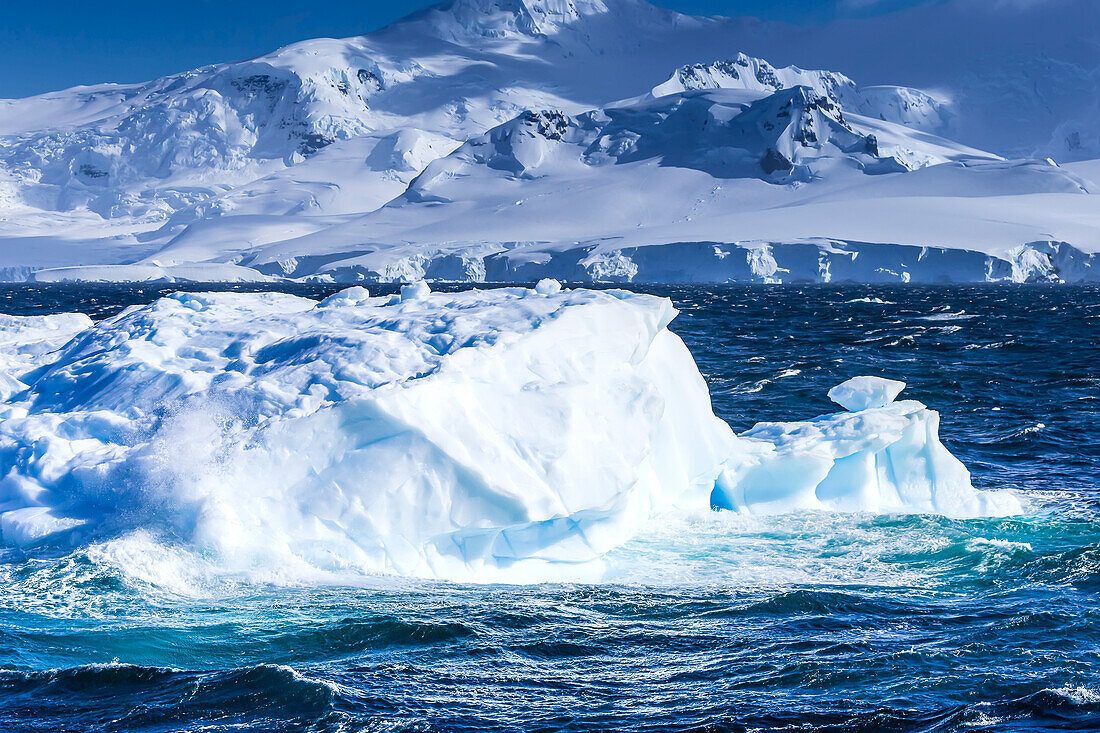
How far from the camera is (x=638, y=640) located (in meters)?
9.44

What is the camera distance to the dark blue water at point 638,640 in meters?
7.86

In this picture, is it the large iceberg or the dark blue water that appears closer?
the dark blue water

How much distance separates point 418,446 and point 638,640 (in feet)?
11.1

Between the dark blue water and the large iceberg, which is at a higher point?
the large iceberg

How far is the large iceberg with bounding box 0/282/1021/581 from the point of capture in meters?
11.2

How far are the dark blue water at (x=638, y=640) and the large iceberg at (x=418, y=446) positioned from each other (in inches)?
24.5

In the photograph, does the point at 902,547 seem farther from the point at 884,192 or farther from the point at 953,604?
the point at 884,192

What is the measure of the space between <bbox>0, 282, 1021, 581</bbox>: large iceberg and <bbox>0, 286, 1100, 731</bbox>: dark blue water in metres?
0.62

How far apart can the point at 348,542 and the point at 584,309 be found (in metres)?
4.60

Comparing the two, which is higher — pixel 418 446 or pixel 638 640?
pixel 418 446

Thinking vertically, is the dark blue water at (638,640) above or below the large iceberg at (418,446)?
below

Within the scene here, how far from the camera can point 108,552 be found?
1067 cm

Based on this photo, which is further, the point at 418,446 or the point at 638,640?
the point at 418,446

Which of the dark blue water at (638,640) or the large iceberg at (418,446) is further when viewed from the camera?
the large iceberg at (418,446)
